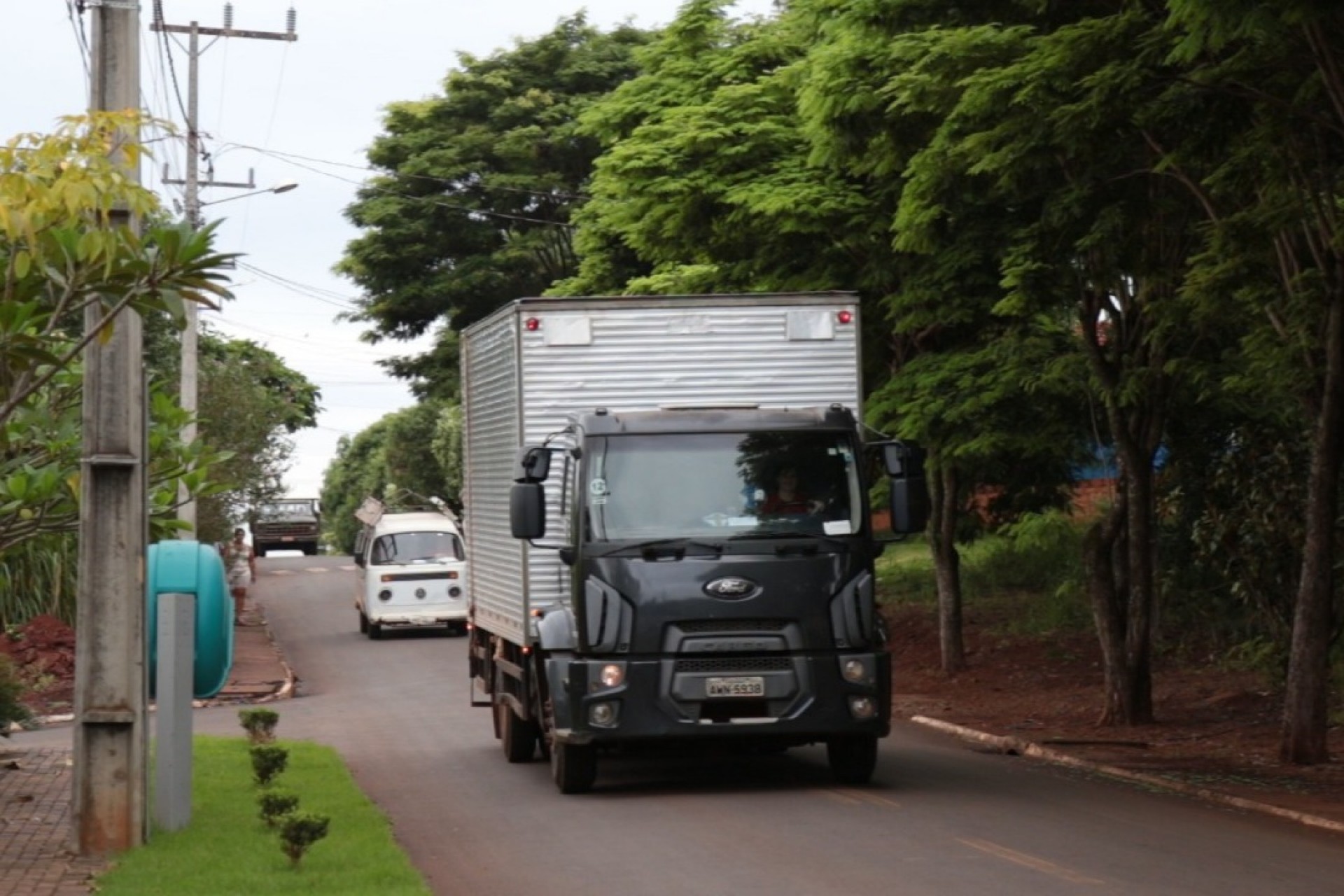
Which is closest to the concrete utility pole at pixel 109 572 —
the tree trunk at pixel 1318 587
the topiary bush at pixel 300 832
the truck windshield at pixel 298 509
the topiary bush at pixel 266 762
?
the topiary bush at pixel 300 832

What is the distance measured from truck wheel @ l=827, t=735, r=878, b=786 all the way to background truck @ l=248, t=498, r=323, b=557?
192 ft

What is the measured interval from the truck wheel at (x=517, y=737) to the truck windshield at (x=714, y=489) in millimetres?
3585

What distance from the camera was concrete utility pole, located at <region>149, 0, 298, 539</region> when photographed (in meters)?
34.8

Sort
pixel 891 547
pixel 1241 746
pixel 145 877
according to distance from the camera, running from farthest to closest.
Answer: pixel 891 547 < pixel 1241 746 < pixel 145 877

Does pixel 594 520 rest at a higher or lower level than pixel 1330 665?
higher

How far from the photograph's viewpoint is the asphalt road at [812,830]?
36.6 ft

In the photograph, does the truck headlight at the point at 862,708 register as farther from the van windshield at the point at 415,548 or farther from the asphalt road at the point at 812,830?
the van windshield at the point at 415,548

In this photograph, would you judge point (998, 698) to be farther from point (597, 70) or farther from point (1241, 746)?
point (597, 70)

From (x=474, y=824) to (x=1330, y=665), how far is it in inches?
448

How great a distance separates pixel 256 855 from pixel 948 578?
16.8 m

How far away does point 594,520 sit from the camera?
14.9 meters

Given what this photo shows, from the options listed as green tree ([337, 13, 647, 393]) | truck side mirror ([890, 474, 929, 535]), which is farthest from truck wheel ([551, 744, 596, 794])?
green tree ([337, 13, 647, 393])

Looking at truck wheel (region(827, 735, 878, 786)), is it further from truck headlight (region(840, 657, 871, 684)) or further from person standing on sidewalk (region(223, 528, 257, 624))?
person standing on sidewalk (region(223, 528, 257, 624))

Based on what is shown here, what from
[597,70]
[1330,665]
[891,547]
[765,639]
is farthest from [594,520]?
[597,70]
